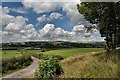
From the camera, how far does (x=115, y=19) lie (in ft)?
85.8

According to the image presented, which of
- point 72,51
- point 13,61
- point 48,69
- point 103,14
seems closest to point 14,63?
point 13,61

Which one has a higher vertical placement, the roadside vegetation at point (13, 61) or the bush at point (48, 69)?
the bush at point (48, 69)

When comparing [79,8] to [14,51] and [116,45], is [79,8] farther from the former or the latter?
[14,51]

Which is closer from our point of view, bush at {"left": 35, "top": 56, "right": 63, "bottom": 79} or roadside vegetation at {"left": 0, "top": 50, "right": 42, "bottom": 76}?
bush at {"left": 35, "top": 56, "right": 63, "bottom": 79}

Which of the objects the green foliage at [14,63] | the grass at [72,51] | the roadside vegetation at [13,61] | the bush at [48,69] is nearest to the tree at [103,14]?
the grass at [72,51]

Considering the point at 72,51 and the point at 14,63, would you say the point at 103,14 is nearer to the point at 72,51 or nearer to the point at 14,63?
the point at 72,51

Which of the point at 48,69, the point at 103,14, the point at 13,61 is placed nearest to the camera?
the point at 48,69

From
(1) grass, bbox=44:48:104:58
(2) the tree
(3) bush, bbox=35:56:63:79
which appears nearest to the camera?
(3) bush, bbox=35:56:63:79

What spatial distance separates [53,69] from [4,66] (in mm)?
28059

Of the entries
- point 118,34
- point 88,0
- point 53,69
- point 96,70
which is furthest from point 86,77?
point 118,34

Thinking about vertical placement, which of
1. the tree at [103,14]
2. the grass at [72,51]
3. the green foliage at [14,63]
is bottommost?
the green foliage at [14,63]

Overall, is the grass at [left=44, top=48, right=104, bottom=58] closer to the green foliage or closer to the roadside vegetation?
the roadside vegetation

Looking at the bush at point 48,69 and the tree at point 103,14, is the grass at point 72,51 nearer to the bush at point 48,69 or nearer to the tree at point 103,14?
the tree at point 103,14

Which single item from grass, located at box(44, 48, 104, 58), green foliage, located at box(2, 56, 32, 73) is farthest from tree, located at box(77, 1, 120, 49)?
green foliage, located at box(2, 56, 32, 73)
